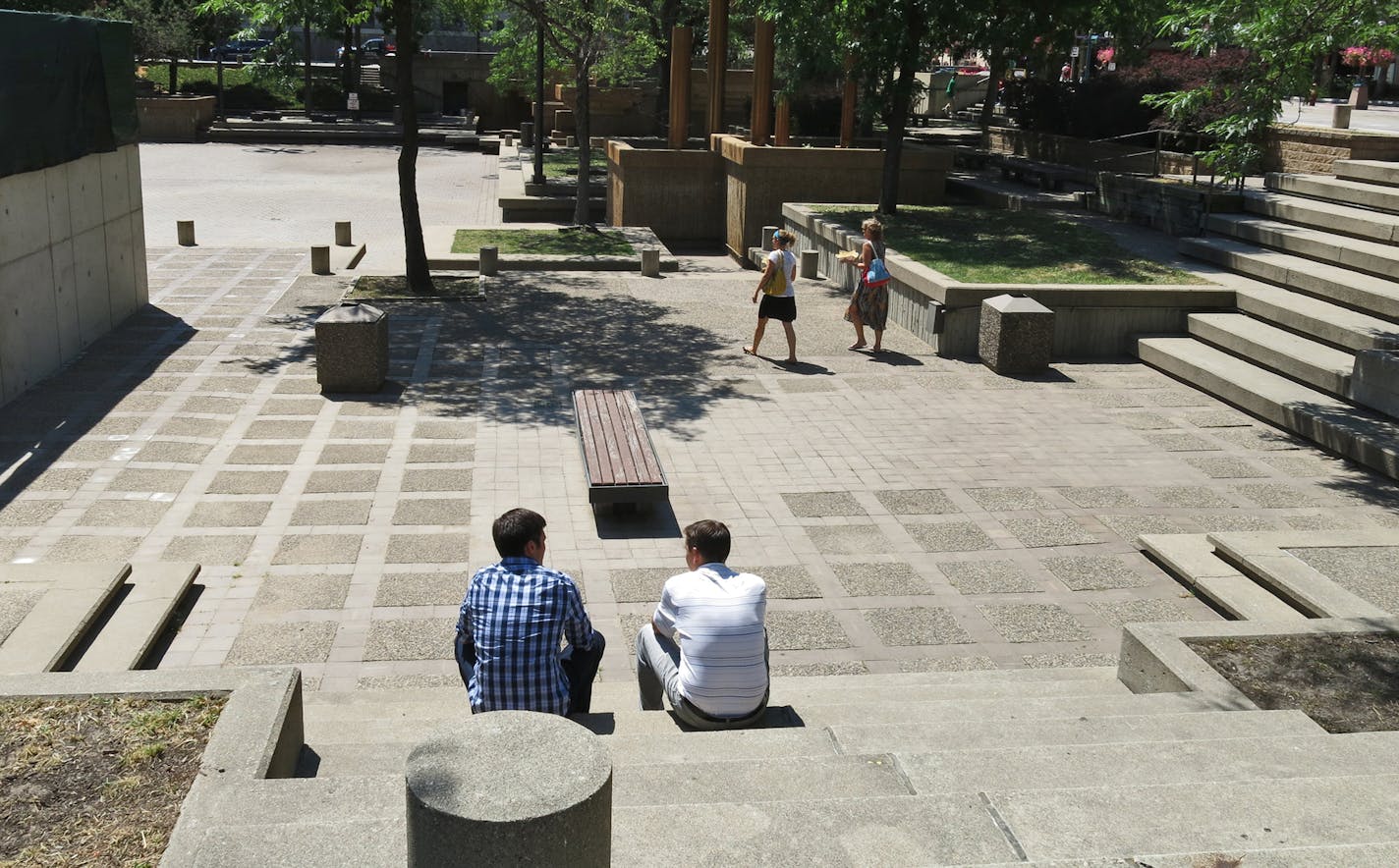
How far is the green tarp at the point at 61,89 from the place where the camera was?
41.8ft

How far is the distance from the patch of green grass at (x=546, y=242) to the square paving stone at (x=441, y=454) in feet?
33.2

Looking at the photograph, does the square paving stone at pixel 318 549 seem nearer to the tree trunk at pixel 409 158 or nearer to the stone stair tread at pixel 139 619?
the stone stair tread at pixel 139 619

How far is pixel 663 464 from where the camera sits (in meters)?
11.5

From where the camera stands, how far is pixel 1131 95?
29156 millimetres

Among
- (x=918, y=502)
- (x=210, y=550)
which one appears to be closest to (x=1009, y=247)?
(x=918, y=502)

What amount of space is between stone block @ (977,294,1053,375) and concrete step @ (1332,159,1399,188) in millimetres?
7150

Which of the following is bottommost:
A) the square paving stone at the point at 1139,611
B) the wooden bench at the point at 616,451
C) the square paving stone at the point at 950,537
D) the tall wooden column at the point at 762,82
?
the square paving stone at the point at 1139,611

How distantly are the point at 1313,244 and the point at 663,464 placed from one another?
32.3 feet

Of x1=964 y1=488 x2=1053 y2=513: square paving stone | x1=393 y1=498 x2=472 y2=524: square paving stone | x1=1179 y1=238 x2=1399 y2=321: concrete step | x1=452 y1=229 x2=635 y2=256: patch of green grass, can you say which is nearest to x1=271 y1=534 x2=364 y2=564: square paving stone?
x1=393 y1=498 x2=472 y2=524: square paving stone

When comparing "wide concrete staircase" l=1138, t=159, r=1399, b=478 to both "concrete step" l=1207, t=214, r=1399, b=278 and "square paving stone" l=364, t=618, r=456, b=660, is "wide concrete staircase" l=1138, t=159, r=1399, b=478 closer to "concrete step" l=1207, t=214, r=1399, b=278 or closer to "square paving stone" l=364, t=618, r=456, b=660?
"concrete step" l=1207, t=214, r=1399, b=278

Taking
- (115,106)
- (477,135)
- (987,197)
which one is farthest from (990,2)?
(477,135)

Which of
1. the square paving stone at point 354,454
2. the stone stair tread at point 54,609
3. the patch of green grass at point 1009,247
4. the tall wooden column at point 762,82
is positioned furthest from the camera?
the tall wooden column at point 762,82

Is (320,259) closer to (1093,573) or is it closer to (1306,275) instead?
(1306,275)

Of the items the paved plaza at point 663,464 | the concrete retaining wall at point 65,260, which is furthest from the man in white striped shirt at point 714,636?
the concrete retaining wall at point 65,260
